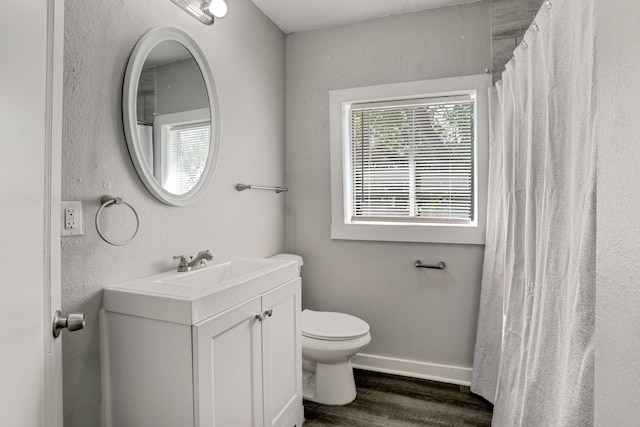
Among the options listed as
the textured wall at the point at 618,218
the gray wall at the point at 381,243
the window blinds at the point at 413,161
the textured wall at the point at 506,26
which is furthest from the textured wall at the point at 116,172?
the textured wall at the point at 506,26

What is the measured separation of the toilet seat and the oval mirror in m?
1.01

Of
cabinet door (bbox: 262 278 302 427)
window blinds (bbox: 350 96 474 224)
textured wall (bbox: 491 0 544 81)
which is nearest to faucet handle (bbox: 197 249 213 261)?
cabinet door (bbox: 262 278 302 427)

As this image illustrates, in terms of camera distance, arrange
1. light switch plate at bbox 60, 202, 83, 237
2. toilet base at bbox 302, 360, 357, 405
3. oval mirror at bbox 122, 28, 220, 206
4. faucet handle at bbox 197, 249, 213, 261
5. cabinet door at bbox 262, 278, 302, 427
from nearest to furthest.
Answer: light switch plate at bbox 60, 202, 83, 237
oval mirror at bbox 122, 28, 220, 206
cabinet door at bbox 262, 278, 302, 427
faucet handle at bbox 197, 249, 213, 261
toilet base at bbox 302, 360, 357, 405

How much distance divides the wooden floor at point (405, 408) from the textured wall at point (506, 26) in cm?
198

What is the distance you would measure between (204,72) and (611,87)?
177cm

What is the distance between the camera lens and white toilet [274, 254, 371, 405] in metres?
2.03

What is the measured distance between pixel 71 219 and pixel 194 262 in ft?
1.91

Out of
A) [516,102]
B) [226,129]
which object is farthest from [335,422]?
[516,102]

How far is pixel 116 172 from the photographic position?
1.40m

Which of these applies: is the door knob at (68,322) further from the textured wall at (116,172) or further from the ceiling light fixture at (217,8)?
the ceiling light fixture at (217,8)

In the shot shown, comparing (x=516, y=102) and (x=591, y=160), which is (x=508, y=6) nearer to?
(x=516, y=102)

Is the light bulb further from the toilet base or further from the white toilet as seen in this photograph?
the toilet base

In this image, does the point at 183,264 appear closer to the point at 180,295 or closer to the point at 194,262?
the point at 194,262

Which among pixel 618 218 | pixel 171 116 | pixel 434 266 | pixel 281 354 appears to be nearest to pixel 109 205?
pixel 171 116
